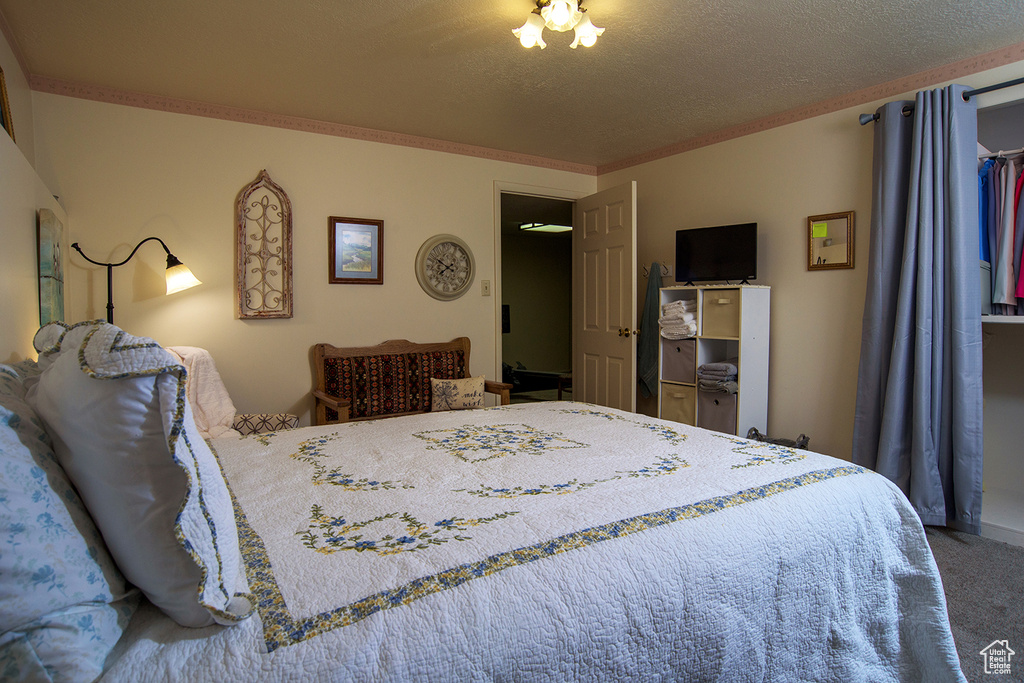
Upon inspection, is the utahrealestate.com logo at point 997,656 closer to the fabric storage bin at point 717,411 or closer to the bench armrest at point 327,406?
the fabric storage bin at point 717,411

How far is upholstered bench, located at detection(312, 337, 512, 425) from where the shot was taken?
3805 millimetres

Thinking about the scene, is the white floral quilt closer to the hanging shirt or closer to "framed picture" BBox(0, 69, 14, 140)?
"framed picture" BBox(0, 69, 14, 140)

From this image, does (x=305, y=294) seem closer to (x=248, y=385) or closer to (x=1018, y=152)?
(x=248, y=385)

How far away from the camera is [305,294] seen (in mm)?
3826

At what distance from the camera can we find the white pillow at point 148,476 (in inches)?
31.1

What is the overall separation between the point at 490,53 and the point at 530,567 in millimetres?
2559

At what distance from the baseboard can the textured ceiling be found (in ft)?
7.83

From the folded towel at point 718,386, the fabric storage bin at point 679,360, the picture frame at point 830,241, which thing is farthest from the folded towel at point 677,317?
the picture frame at point 830,241

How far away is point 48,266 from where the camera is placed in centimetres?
239

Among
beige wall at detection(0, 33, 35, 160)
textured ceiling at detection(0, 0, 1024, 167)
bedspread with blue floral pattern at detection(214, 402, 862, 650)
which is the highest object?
textured ceiling at detection(0, 0, 1024, 167)

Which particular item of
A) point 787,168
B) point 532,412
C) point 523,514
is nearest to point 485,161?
point 787,168

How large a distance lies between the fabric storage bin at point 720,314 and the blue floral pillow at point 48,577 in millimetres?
3549

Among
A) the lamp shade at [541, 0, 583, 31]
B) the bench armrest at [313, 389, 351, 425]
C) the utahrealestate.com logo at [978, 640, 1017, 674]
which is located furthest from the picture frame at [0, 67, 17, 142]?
the utahrealestate.com logo at [978, 640, 1017, 674]

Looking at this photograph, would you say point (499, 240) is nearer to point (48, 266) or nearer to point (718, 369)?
point (718, 369)
